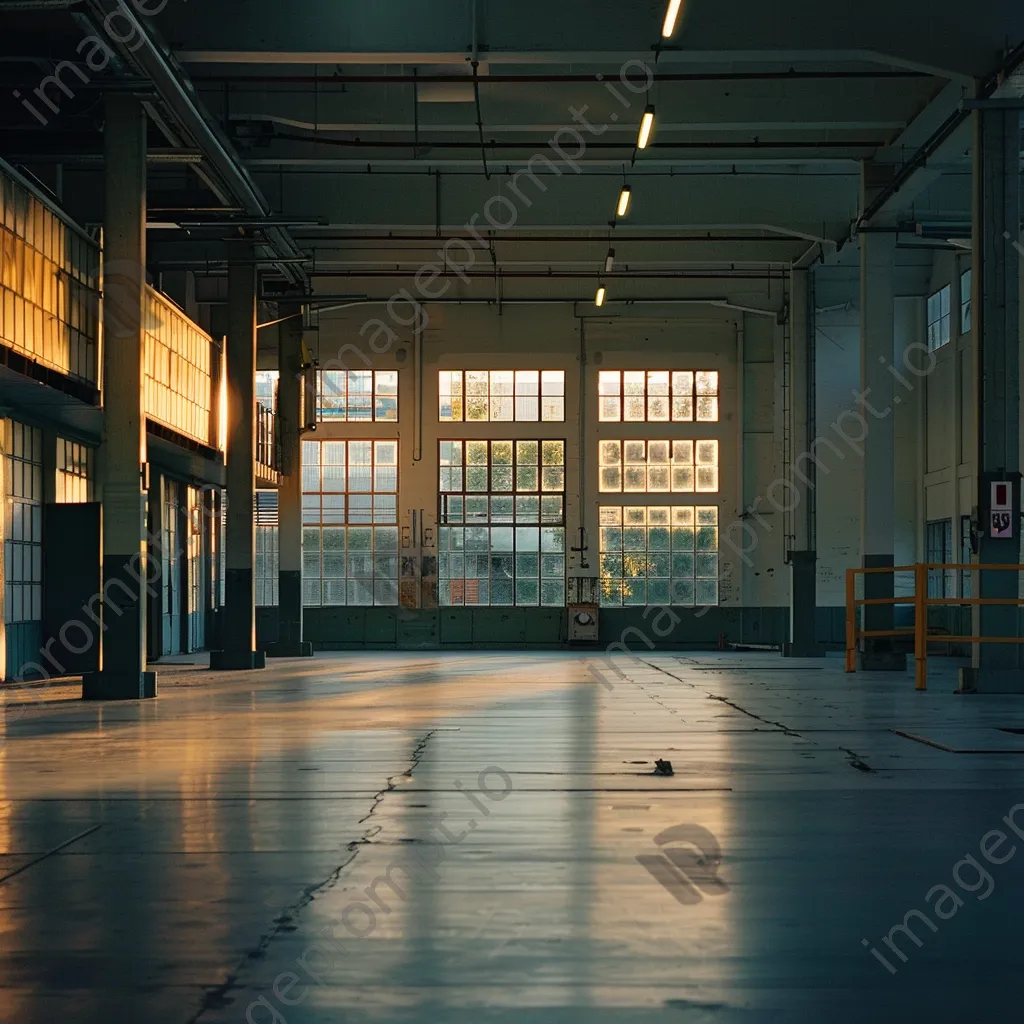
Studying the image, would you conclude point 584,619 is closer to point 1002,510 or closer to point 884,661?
point 884,661

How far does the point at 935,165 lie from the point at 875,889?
2148 centimetres

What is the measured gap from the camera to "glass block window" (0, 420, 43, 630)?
959 inches

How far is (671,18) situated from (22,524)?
45.5 ft

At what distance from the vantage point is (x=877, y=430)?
93.6 feet

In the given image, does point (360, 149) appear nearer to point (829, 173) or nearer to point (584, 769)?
point (829, 173)

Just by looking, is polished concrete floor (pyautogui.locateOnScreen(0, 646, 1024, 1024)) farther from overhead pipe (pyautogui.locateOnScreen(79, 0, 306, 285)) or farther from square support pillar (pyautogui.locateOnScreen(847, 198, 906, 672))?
square support pillar (pyautogui.locateOnScreen(847, 198, 906, 672))

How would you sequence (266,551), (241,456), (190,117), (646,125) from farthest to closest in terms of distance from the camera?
(266,551) < (241,456) < (646,125) < (190,117)

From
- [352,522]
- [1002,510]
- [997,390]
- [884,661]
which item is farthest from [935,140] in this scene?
[352,522]

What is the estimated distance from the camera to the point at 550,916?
18.1 feet

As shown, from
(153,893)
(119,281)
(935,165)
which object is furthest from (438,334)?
(153,893)

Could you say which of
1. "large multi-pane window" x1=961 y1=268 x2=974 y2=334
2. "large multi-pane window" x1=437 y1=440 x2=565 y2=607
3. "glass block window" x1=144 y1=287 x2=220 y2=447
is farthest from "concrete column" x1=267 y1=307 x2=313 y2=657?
"large multi-pane window" x1=961 y1=268 x2=974 y2=334

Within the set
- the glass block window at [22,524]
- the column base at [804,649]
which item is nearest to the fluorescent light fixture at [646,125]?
the glass block window at [22,524]

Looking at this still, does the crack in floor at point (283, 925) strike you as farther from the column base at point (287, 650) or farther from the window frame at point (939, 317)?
the window frame at point (939, 317)

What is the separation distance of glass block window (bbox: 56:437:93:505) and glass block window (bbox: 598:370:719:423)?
17872 millimetres
